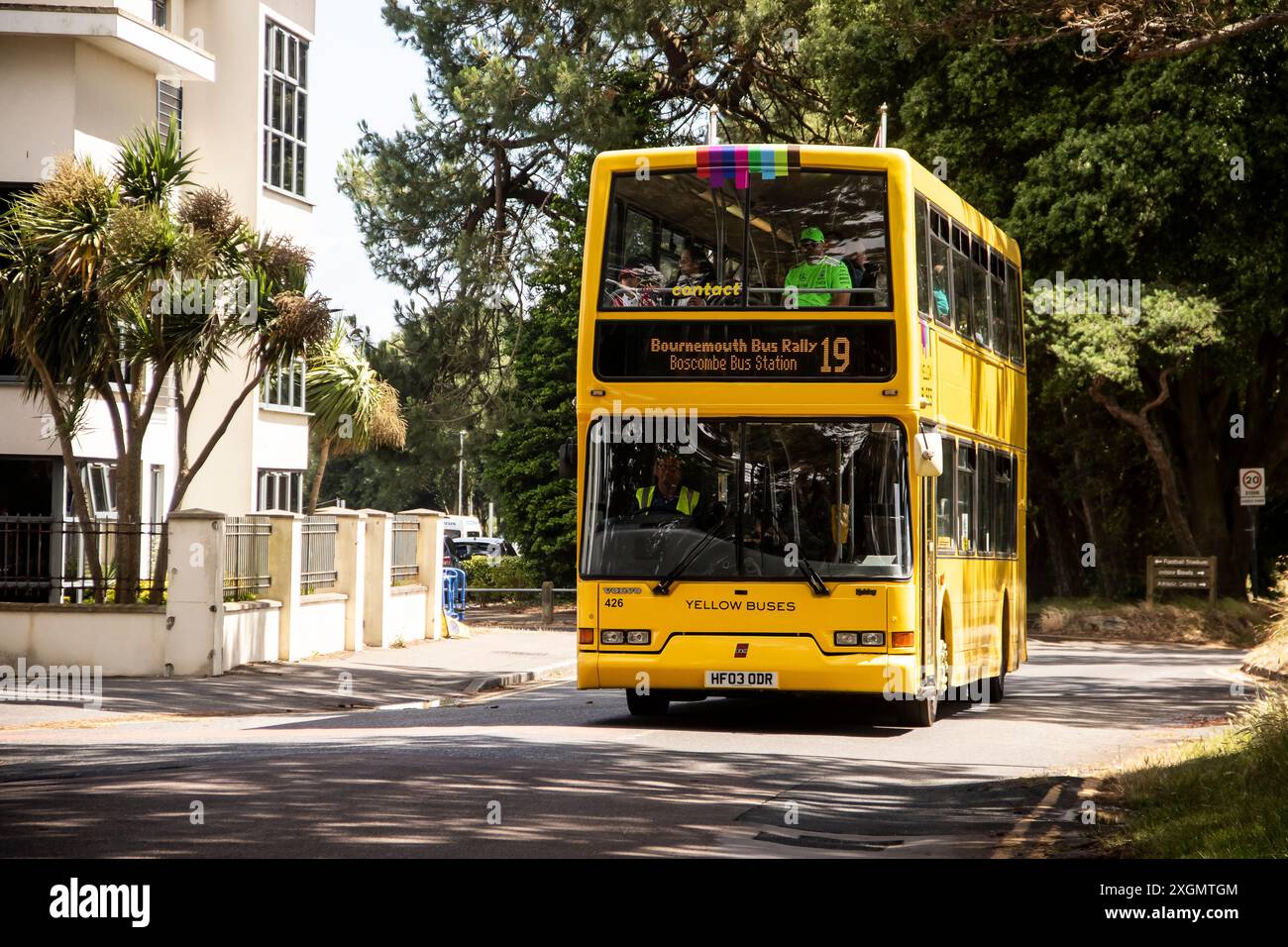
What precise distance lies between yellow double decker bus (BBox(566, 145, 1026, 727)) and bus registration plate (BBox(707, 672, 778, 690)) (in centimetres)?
1

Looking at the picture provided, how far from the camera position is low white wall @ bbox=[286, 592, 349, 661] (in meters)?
24.4

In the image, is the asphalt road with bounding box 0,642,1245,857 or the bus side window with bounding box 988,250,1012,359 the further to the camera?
the bus side window with bounding box 988,250,1012,359

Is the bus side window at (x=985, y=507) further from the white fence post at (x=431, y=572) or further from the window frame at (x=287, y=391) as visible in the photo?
the window frame at (x=287, y=391)

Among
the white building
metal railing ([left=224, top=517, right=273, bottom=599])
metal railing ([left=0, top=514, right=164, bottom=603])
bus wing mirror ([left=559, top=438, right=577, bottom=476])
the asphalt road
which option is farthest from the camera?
the white building

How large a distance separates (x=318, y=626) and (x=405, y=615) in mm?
3940

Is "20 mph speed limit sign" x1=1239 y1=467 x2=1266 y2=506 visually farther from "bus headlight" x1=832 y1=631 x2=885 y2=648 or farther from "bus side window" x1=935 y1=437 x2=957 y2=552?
"bus headlight" x1=832 y1=631 x2=885 y2=648

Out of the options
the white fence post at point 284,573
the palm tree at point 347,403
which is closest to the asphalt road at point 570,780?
the white fence post at point 284,573

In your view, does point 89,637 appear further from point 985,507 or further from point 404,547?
point 985,507

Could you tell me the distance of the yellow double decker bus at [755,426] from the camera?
15523 mm

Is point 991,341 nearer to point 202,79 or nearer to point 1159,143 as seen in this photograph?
point 1159,143

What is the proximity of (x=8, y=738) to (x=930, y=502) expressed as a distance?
8.12m

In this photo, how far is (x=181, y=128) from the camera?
32062 millimetres

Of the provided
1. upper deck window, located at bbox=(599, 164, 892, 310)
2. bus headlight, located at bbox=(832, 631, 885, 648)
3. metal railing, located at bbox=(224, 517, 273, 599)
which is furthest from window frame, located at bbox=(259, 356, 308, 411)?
bus headlight, located at bbox=(832, 631, 885, 648)

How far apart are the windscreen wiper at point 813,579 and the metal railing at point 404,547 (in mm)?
14316
